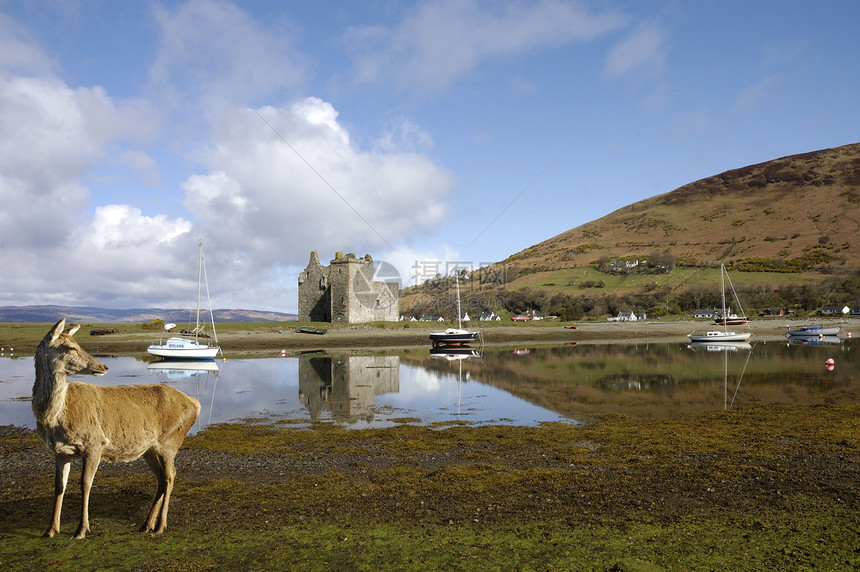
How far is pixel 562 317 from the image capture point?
84.6 m

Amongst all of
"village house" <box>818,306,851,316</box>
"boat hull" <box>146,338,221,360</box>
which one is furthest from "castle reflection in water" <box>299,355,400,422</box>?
"village house" <box>818,306,851,316</box>

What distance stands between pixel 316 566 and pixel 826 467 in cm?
839

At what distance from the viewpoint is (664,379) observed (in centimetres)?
2334

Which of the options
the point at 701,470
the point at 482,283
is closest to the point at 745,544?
the point at 701,470

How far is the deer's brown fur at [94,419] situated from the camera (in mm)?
5719

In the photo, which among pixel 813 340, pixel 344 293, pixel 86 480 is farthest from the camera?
pixel 344 293

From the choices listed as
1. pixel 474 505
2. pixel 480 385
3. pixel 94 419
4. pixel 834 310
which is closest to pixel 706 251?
pixel 834 310

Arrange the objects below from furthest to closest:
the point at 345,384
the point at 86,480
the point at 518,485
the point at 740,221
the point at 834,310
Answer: the point at 740,221 → the point at 834,310 → the point at 345,384 → the point at 518,485 → the point at 86,480

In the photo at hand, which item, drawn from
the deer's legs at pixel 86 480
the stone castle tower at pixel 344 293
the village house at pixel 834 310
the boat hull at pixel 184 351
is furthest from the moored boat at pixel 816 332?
the deer's legs at pixel 86 480

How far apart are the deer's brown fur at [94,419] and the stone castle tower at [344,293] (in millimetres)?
53838

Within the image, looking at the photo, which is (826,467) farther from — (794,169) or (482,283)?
(794,169)

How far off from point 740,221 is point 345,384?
440 ft

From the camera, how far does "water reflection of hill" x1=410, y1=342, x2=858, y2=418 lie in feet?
56.4

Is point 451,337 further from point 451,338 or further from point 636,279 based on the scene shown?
point 636,279
